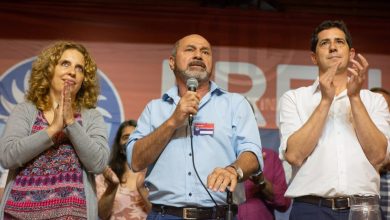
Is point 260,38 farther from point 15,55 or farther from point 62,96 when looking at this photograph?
point 62,96

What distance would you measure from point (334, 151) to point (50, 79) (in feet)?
4.94

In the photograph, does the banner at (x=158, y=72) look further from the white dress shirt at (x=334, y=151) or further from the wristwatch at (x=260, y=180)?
the white dress shirt at (x=334, y=151)

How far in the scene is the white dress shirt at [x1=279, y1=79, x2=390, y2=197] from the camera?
107 inches

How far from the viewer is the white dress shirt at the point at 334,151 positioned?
272 cm

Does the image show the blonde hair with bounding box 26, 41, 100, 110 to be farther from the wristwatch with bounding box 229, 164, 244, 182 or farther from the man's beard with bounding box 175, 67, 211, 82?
the wristwatch with bounding box 229, 164, 244, 182

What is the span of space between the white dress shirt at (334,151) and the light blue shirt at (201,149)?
0.31 m

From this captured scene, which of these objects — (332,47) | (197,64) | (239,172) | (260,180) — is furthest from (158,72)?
(239,172)

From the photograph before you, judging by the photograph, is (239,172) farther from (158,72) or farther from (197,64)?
(158,72)

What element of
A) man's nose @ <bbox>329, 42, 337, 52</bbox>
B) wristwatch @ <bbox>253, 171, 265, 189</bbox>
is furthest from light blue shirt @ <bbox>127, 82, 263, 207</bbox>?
wristwatch @ <bbox>253, 171, 265, 189</bbox>

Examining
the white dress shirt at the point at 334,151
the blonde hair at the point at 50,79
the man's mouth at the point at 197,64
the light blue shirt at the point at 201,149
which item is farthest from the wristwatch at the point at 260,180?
the blonde hair at the point at 50,79

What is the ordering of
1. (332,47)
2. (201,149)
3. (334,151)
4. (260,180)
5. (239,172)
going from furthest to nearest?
(260,180)
(332,47)
(334,151)
(201,149)
(239,172)

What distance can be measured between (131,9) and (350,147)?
2452 millimetres

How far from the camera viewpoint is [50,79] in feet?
9.46

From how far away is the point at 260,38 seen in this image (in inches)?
181
